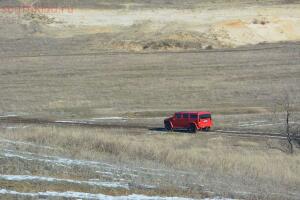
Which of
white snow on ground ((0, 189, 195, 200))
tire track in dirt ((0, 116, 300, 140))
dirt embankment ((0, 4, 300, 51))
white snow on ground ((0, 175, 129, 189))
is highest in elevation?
white snow on ground ((0, 189, 195, 200))

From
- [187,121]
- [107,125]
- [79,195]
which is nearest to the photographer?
[79,195]

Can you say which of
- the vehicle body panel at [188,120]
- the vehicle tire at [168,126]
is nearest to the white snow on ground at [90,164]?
the vehicle body panel at [188,120]

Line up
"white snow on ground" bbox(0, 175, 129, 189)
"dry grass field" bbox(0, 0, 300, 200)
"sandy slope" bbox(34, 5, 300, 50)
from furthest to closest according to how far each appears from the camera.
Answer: "sandy slope" bbox(34, 5, 300, 50) < "dry grass field" bbox(0, 0, 300, 200) < "white snow on ground" bbox(0, 175, 129, 189)

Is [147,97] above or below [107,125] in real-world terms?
below

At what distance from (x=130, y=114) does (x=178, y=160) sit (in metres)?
26.1

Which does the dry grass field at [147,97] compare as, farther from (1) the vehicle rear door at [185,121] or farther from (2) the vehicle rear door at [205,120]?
(1) the vehicle rear door at [185,121]

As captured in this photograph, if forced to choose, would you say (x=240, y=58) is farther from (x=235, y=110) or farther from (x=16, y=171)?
(x=16, y=171)

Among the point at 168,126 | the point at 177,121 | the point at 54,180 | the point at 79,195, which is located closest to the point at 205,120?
the point at 177,121

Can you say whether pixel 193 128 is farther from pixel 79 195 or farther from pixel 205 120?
pixel 79 195

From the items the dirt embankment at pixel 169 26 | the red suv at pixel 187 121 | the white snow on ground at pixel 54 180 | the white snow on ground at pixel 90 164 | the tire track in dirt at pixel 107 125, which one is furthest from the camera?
the dirt embankment at pixel 169 26

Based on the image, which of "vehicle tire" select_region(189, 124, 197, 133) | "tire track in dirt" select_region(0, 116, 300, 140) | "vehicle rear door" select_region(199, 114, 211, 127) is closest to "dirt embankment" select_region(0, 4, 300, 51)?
"tire track in dirt" select_region(0, 116, 300, 140)

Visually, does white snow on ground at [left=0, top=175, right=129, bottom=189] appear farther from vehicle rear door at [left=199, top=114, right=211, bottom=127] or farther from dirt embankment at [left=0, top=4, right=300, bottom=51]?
dirt embankment at [left=0, top=4, right=300, bottom=51]

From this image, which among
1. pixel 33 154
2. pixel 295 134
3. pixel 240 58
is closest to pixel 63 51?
pixel 240 58

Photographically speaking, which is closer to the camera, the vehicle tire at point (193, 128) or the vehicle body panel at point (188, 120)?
the vehicle body panel at point (188, 120)
